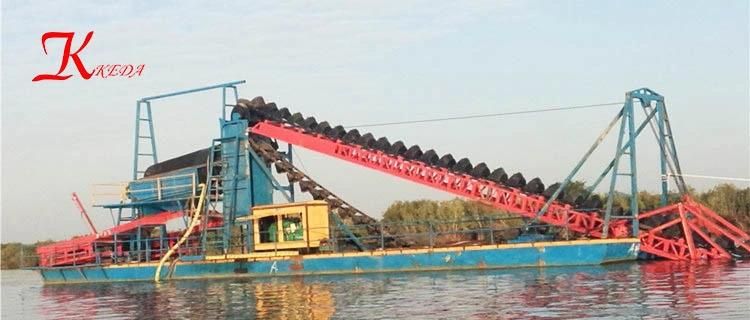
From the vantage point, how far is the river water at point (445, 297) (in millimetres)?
22156

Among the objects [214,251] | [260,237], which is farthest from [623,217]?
[214,251]

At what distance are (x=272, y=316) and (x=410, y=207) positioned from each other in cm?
3402

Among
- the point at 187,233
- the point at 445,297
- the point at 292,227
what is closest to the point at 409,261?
the point at 292,227

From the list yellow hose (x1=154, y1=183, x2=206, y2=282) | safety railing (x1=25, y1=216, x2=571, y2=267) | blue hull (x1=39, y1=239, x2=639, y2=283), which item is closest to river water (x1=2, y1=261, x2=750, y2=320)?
blue hull (x1=39, y1=239, x2=639, y2=283)

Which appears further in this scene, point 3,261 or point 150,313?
point 3,261

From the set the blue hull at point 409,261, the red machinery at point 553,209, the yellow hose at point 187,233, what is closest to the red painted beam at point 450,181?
the red machinery at point 553,209

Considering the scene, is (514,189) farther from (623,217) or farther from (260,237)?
(260,237)

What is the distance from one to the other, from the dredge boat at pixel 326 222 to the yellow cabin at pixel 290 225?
5cm

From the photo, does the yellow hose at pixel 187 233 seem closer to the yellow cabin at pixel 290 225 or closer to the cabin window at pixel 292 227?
the yellow cabin at pixel 290 225

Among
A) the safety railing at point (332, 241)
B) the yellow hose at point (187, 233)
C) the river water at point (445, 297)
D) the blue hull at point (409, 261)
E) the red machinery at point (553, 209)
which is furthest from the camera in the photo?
the yellow hose at point (187, 233)

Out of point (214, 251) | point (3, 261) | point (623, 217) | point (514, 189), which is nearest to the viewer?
point (623, 217)

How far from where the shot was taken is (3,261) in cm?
8331

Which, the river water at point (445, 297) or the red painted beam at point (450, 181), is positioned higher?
the red painted beam at point (450, 181)

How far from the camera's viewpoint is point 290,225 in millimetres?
41188
